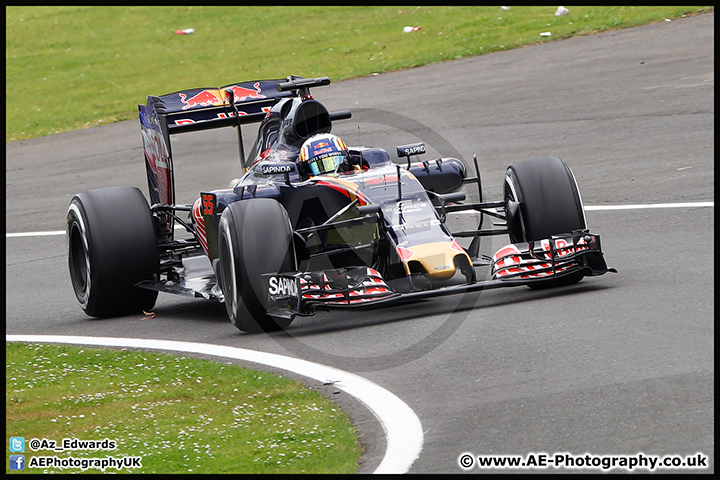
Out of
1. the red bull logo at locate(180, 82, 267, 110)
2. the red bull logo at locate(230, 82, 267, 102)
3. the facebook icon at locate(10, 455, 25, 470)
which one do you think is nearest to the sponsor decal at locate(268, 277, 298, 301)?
the facebook icon at locate(10, 455, 25, 470)

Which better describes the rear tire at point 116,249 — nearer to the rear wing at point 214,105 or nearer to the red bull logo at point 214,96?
the rear wing at point 214,105

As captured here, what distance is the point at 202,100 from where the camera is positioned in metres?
11.2

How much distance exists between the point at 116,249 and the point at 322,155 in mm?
2083

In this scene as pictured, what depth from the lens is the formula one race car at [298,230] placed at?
847cm

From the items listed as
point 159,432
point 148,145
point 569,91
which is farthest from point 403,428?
point 569,91

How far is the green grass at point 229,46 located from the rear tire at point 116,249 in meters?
14.4

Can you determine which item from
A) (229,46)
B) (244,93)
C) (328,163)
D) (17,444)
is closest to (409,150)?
(328,163)

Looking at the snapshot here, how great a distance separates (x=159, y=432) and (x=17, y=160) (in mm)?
16643

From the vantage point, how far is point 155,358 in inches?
335

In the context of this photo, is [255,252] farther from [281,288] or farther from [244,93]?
[244,93]

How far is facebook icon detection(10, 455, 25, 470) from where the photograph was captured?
6.15m

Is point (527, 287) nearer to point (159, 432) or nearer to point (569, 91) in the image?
point (159, 432)

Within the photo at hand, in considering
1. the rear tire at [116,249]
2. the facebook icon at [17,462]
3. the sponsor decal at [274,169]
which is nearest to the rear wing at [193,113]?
the rear tire at [116,249]

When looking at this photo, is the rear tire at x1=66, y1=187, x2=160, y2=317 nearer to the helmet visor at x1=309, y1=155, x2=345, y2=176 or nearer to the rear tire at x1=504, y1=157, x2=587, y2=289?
the helmet visor at x1=309, y1=155, x2=345, y2=176
